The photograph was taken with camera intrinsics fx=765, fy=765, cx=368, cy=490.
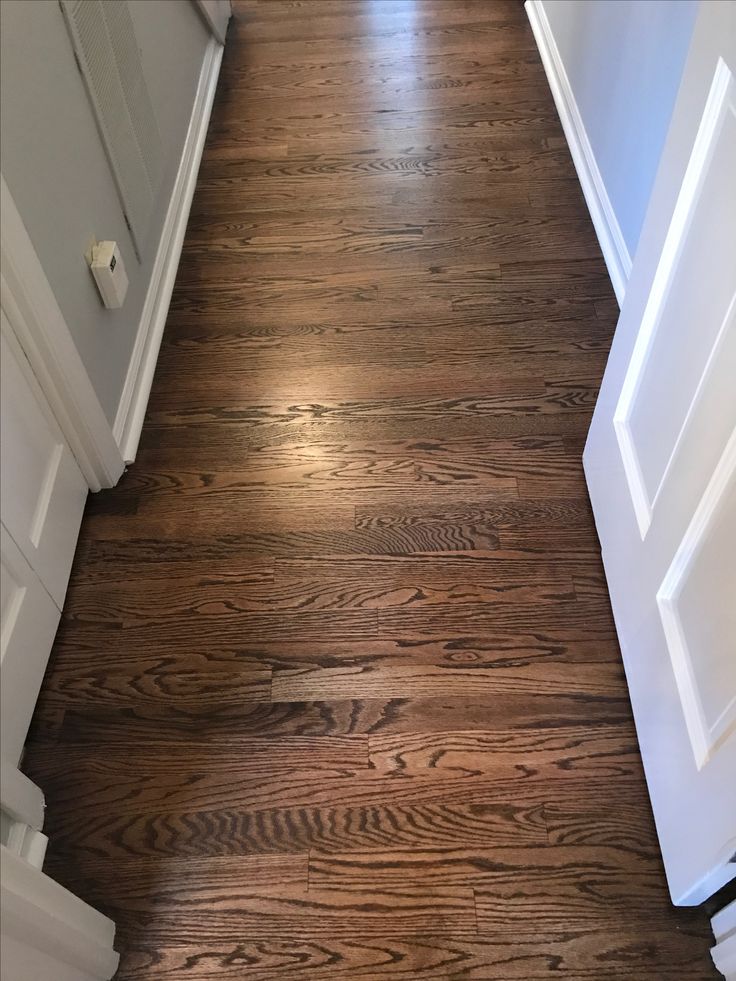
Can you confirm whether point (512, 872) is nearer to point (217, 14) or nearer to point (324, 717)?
point (324, 717)

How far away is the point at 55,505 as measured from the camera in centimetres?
142

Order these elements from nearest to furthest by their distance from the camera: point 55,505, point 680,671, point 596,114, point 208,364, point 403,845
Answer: point 680,671
point 403,845
point 55,505
point 208,364
point 596,114

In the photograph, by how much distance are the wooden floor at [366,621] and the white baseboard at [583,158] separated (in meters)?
0.05

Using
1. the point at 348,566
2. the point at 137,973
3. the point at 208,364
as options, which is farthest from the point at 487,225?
the point at 137,973

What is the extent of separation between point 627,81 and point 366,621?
4.65 ft

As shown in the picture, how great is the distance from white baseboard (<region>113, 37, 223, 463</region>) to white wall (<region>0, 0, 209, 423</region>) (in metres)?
0.03

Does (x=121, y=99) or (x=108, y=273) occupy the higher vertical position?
(x=121, y=99)

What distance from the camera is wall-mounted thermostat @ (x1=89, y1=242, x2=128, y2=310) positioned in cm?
153

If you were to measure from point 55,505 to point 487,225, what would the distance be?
4.48 feet

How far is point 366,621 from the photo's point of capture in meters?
1.43

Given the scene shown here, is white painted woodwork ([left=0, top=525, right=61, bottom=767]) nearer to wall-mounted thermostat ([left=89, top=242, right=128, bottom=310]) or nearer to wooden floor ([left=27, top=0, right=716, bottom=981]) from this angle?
wooden floor ([left=27, top=0, right=716, bottom=981])

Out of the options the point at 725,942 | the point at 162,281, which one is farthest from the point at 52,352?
the point at 725,942

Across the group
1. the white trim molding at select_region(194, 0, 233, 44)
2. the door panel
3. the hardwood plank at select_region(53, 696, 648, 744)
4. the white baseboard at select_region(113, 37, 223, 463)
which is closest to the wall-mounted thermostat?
Result: the white baseboard at select_region(113, 37, 223, 463)

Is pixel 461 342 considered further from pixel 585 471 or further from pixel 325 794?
pixel 325 794
